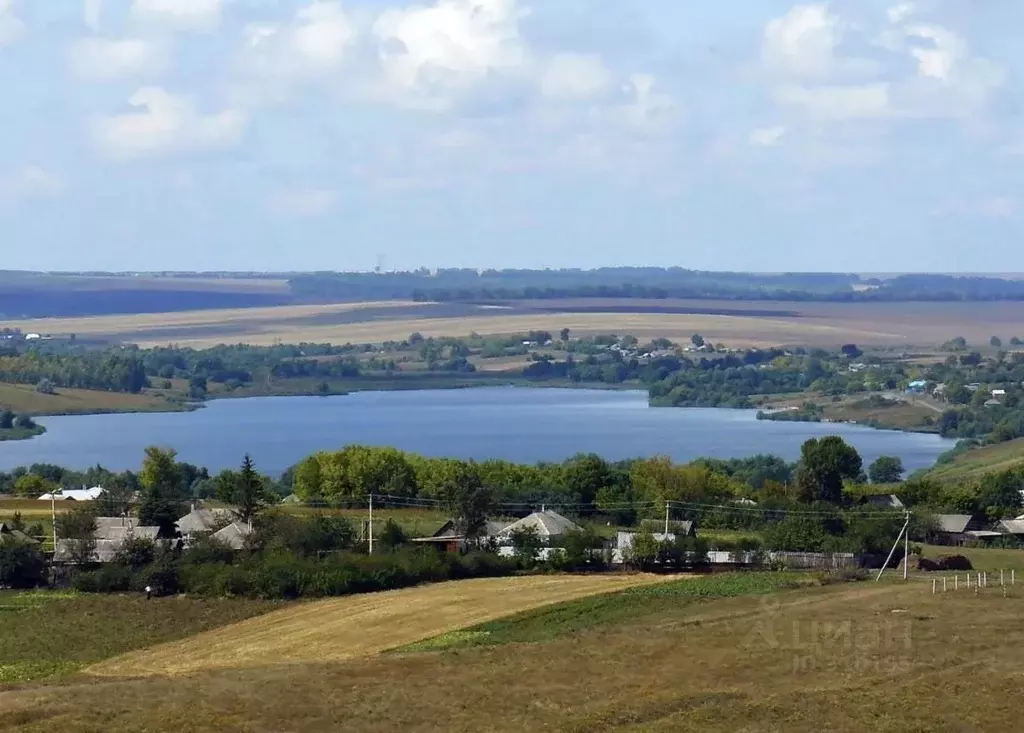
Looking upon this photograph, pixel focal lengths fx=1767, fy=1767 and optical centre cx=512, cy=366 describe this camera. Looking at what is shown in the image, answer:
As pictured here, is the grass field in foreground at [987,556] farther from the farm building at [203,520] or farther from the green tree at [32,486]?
the green tree at [32,486]

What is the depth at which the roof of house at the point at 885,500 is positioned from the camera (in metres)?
53.5

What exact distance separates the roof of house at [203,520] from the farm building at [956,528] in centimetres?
1938

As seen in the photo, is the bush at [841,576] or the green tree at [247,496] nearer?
the bush at [841,576]

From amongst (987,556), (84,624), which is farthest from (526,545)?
(84,624)

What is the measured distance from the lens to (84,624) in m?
31.8

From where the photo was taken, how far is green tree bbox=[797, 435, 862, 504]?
56.1 meters

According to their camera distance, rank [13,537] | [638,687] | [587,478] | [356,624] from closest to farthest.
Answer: [638,687], [356,624], [13,537], [587,478]

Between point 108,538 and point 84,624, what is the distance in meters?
11.1

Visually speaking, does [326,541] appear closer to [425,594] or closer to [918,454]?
[425,594]

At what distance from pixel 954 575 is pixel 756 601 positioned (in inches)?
239

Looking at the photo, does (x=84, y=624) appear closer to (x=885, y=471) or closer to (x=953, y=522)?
(x=953, y=522)

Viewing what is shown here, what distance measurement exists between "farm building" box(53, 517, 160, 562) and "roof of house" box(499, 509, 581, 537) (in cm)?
873

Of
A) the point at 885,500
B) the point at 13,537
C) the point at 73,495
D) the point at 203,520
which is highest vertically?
the point at 13,537

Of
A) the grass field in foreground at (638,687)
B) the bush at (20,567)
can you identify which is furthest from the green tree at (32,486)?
the grass field in foreground at (638,687)
